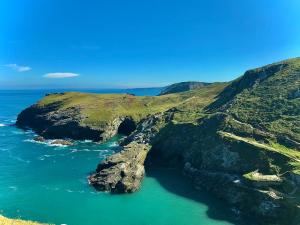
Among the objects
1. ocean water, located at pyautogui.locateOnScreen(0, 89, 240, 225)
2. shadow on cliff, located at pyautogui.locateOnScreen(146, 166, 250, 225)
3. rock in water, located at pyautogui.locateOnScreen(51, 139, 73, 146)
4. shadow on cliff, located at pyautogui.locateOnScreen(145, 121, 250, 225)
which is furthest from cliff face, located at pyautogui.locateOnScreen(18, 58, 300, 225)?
rock in water, located at pyautogui.locateOnScreen(51, 139, 73, 146)

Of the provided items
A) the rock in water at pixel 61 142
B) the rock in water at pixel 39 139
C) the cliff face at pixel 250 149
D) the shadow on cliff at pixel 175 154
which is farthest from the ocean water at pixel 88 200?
the rock in water at pixel 39 139

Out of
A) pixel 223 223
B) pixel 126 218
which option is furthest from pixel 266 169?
pixel 126 218

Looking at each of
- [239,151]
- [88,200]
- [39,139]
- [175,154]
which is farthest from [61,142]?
[239,151]

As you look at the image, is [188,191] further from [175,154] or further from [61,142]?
[61,142]

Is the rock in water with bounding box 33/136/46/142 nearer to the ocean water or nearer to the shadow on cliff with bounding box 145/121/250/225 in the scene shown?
the ocean water

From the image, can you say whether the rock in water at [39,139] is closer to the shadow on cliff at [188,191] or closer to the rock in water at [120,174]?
the rock in water at [120,174]

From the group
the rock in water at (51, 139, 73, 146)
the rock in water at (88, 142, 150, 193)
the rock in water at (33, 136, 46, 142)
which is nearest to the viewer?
the rock in water at (88, 142, 150, 193)

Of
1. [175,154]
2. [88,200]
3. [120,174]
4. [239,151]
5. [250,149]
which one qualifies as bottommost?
[88,200]
